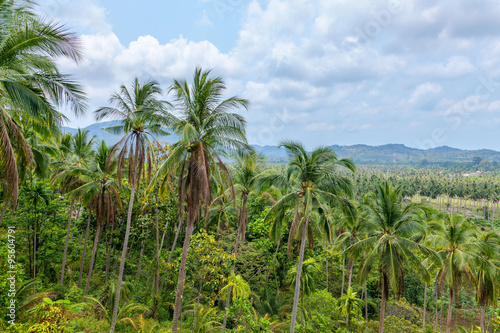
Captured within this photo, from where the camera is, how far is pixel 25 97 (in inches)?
231

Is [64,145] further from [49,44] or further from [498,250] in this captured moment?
[498,250]

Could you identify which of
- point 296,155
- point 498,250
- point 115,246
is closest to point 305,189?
point 296,155

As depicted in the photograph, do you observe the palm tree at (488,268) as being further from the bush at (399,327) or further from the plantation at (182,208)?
the bush at (399,327)

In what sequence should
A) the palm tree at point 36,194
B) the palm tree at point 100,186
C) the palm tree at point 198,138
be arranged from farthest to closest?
the palm tree at point 100,186 < the palm tree at point 36,194 < the palm tree at point 198,138

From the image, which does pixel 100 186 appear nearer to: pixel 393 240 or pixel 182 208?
pixel 182 208

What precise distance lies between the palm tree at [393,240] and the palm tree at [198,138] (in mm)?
8034

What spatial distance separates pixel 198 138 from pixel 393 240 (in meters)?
10.3

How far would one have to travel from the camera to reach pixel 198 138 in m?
9.73

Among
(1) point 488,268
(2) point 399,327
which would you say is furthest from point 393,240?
(1) point 488,268

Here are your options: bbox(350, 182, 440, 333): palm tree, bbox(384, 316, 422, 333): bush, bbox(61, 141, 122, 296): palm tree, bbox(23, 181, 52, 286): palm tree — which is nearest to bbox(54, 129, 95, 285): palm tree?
bbox(23, 181, 52, 286): palm tree

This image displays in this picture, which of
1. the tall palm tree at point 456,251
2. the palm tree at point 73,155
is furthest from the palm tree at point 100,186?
the tall palm tree at point 456,251

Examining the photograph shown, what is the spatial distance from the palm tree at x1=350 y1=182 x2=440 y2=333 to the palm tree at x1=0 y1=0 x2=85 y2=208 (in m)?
13.4

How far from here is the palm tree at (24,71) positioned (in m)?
5.70

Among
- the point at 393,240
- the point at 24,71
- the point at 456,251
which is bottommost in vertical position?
the point at 456,251
